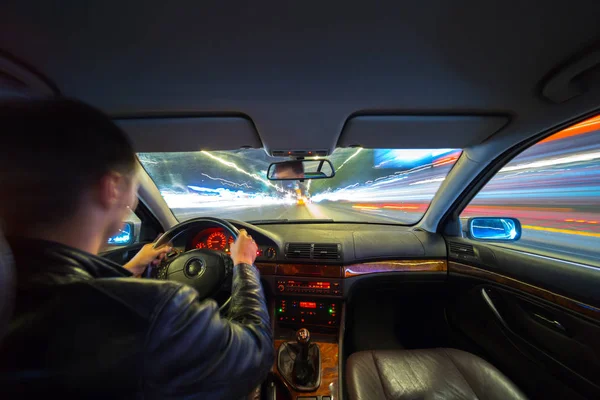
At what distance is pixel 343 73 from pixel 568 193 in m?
4.99

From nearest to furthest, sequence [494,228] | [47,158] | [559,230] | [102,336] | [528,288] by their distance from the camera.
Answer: [102,336] → [47,158] → [528,288] → [494,228] → [559,230]

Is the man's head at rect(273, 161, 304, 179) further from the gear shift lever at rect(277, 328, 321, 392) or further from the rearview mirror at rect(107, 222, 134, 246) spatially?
the rearview mirror at rect(107, 222, 134, 246)

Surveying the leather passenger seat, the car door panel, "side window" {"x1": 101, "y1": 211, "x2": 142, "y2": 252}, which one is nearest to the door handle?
the car door panel

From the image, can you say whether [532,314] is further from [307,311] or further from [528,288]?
[307,311]

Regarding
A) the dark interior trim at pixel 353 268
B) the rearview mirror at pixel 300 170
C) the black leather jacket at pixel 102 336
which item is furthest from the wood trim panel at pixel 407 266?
the black leather jacket at pixel 102 336

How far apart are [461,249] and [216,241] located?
2801 mm

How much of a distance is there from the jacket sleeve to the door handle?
2184mm

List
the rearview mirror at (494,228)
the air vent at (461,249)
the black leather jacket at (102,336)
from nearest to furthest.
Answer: the black leather jacket at (102,336), the rearview mirror at (494,228), the air vent at (461,249)

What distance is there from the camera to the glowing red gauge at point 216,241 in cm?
258

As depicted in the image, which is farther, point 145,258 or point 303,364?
point 303,364

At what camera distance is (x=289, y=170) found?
285 centimetres

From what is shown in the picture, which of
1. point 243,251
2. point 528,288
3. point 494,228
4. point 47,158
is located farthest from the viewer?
point 494,228

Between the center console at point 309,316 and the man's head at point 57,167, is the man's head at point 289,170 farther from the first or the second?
the man's head at point 57,167

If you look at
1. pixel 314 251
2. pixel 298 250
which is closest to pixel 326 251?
pixel 314 251
